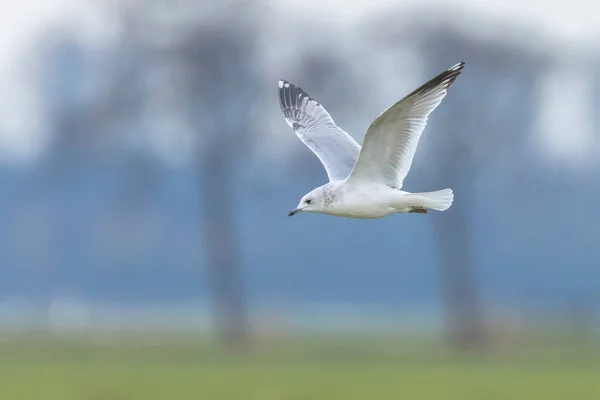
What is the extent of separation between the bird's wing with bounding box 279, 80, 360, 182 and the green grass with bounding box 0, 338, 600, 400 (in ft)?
7.73

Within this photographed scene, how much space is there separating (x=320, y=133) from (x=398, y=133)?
114 centimetres

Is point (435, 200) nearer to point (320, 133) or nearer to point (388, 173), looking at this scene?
point (388, 173)

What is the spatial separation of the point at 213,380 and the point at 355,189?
4590 mm

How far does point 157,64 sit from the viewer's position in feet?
55.1

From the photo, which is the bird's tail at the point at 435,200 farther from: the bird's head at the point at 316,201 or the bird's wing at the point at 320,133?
the bird's wing at the point at 320,133

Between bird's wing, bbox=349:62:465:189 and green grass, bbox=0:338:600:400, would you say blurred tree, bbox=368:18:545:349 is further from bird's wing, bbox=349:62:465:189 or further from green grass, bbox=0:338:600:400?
bird's wing, bbox=349:62:465:189

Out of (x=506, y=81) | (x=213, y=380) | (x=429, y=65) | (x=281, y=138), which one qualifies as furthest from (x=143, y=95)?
(x=213, y=380)

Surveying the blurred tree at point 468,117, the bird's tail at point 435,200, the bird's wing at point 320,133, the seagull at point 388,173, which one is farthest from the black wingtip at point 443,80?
the blurred tree at point 468,117

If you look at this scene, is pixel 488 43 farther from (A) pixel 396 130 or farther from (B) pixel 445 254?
(A) pixel 396 130

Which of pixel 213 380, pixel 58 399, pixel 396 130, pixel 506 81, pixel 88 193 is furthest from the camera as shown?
pixel 88 193

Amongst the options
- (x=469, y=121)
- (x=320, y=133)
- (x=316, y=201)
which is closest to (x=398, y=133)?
(x=316, y=201)

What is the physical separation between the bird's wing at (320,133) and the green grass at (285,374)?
2356 millimetres

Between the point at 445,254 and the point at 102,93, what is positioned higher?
the point at 102,93

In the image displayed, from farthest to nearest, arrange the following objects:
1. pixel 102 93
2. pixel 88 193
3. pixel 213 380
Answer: pixel 88 193, pixel 102 93, pixel 213 380
